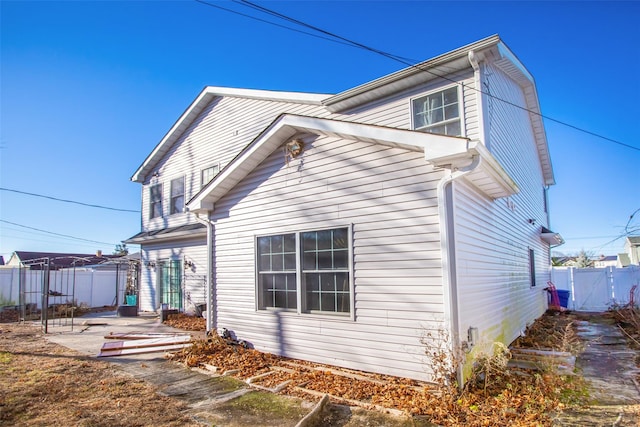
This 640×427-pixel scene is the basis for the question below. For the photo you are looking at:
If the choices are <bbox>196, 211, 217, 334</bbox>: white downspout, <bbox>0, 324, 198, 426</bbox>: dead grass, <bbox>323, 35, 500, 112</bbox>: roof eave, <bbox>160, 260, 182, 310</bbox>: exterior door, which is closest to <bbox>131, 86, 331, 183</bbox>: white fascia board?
<bbox>323, 35, 500, 112</bbox>: roof eave

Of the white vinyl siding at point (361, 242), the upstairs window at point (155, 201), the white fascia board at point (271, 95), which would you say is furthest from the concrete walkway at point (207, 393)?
the upstairs window at point (155, 201)

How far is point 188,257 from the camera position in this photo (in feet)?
46.4

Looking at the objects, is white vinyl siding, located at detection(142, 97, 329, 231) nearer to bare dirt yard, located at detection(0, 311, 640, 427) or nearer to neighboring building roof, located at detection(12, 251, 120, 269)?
neighboring building roof, located at detection(12, 251, 120, 269)

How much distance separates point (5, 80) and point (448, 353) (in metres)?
11.1

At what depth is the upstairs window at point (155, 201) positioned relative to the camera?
1642 cm

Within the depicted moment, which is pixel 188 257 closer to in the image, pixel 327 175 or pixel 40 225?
pixel 327 175

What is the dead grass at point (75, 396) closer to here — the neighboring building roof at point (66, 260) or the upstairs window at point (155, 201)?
the neighboring building roof at point (66, 260)

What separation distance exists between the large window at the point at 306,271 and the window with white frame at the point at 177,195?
9.26 metres

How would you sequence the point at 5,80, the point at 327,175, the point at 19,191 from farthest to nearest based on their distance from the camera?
the point at 19,191 < the point at 5,80 < the point at 327,175

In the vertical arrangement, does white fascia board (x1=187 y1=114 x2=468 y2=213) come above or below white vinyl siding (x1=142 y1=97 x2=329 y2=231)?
below

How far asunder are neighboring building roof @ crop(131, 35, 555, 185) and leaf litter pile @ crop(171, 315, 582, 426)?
554 centimetres

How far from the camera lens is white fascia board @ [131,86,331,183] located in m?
11.6

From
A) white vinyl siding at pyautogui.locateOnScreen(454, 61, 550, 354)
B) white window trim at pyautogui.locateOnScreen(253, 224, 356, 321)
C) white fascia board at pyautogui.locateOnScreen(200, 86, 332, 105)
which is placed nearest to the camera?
white vinyl siding at pyautogui.locateOnScreen(454, 61, 550, 354)

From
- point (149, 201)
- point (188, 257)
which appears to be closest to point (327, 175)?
point (188, 257)
